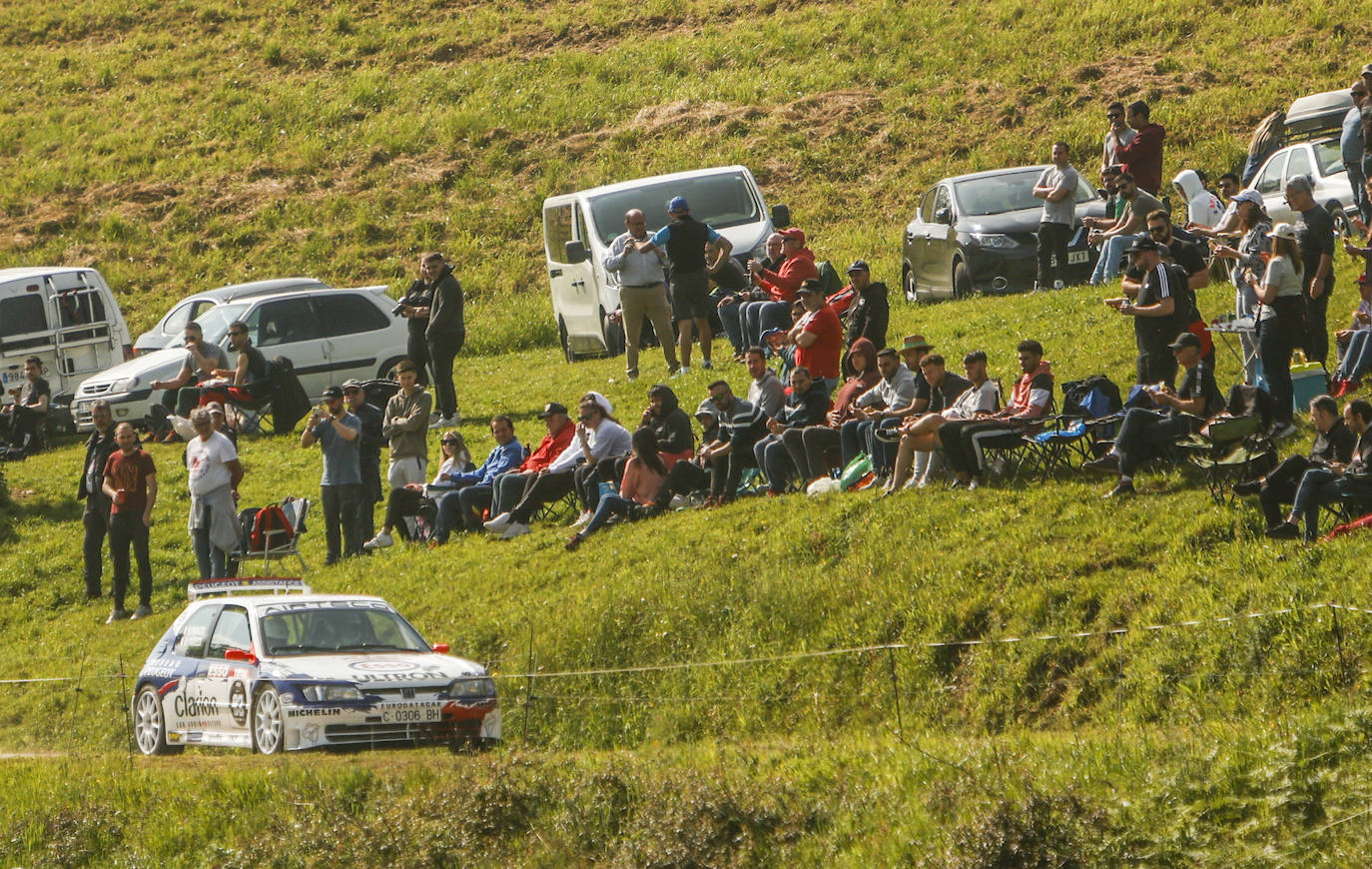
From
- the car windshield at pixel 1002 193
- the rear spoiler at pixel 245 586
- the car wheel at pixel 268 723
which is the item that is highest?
the car windshield at pixel 1002 193

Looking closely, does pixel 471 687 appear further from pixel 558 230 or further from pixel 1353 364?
pixel 558 230

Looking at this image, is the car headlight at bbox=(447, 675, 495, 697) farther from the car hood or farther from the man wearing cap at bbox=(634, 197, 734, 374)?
the man wearing cap at bbox=(634, 197, 734, 374)

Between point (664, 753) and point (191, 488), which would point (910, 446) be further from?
point (191, 488)

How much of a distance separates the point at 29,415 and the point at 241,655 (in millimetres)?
15195

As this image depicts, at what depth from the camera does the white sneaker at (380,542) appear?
704 inches

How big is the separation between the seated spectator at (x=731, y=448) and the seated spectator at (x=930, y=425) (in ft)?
6.63

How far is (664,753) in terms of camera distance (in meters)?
10.3

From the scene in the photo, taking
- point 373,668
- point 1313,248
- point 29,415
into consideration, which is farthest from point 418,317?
point 1313,248

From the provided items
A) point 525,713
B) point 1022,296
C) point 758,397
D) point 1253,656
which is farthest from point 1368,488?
point 1022,296

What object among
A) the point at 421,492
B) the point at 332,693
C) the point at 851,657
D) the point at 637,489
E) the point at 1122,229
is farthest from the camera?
the point at 1122,229

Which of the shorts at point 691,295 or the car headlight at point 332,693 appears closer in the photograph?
the car headlight at point 332,693

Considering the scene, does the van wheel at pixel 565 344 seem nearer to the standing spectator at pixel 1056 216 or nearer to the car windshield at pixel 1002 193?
the car windshield at pixel 1002 193

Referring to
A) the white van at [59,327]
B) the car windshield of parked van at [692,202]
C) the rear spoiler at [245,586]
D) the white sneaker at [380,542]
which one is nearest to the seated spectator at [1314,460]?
the rear spoiler at [245,586]

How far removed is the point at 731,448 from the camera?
15344mm
